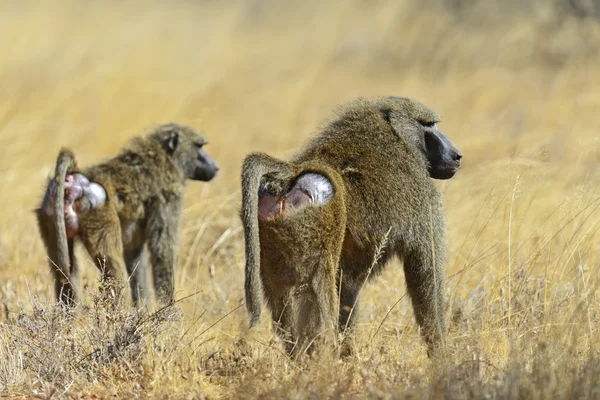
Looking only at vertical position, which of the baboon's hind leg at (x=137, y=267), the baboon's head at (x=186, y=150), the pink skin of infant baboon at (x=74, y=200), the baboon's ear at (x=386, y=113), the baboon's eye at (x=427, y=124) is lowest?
the baboon's hind leg at (x=137, y=267)

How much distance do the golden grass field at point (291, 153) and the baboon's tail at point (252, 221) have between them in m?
0.25

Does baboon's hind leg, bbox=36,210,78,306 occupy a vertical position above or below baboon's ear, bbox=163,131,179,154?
below

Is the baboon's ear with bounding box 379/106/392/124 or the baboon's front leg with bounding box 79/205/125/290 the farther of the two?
the baboon's front leg with bounding box 79/205/125/290

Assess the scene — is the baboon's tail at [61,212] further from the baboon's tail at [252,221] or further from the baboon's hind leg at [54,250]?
the baboon's tail at [252,221]

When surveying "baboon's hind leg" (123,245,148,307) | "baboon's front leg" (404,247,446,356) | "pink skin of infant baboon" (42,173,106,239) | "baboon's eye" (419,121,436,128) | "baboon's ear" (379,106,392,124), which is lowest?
"baboon's hind leg" (123,245,148,307)

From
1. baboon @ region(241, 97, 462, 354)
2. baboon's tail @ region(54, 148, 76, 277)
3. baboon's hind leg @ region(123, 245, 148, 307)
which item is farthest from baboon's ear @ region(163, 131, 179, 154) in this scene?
baboon @ region(241, 97, 462, 354)

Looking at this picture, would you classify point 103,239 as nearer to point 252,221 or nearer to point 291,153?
point 291,153

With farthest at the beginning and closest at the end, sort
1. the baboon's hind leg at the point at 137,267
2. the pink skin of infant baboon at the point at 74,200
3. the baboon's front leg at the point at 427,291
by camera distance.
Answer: the baboon's hind leg at the point at 137,267 < the pink skin of infant baboon at the point at 74,200 < the baboon's front leg at the point at 427,291

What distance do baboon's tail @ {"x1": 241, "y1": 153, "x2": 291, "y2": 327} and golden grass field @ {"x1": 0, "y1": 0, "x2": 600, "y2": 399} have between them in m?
0.25

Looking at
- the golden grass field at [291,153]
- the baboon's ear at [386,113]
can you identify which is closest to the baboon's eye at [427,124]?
the baboon's ear at [386,113]

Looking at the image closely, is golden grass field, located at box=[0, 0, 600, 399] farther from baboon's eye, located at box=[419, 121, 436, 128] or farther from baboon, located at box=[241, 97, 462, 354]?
baboon's eye, located at box=[419, 121, 436, 128]

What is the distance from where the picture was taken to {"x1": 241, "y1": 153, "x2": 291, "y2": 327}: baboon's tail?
135 inches

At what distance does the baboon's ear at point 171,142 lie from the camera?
21.4 feet

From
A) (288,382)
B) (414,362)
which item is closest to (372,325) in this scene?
(414,362)
